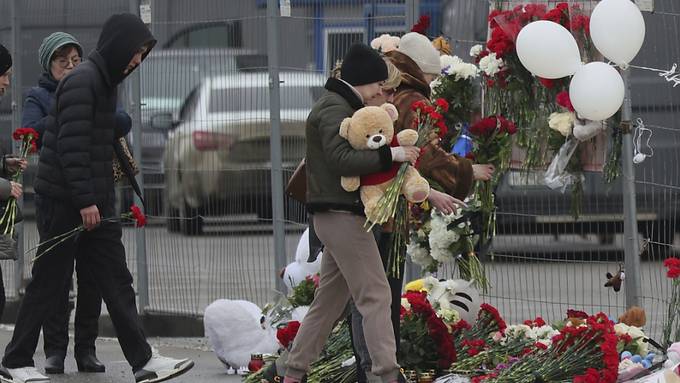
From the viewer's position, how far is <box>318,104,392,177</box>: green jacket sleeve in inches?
281

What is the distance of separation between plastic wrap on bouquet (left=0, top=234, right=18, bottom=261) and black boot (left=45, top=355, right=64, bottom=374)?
1.05 meters

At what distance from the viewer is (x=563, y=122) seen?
7914 mm

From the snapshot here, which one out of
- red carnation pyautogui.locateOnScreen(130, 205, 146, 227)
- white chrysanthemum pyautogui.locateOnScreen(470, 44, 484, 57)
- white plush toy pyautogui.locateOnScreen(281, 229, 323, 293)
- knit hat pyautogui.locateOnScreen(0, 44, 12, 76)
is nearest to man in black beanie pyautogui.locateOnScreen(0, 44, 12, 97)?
knit hat pyautogui.locateOnScreen(0, 44, 12, 76)

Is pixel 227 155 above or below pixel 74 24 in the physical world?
below

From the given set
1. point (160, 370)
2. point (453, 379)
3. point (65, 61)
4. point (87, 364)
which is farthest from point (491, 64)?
point (87, 364)

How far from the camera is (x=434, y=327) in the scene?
7.98 m

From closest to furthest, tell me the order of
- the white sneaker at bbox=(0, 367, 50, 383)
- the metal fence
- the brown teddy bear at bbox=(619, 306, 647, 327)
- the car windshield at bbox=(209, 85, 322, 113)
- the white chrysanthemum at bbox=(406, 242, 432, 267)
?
the brown teddy bear at bbox=(619, 306, 647, 327)
the metal fence
the white sneaker at bbox=(0, 367, 50, 383)
the white chrysanthemum at bbox=(406, 242, 432, 267)
the car windshield at bbox=(209, 85, 322, 113)

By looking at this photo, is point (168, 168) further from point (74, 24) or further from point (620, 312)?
point (620, 312)

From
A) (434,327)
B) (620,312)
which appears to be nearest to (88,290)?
(434,327)

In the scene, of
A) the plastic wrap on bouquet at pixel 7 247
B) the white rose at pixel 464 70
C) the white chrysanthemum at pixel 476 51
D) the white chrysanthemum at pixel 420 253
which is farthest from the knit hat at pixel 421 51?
the plastic wrap on bouquet at pixel 7 247

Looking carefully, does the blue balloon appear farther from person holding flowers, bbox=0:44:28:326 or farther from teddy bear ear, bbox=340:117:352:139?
person holding flowers, bbox=0:44:28:326

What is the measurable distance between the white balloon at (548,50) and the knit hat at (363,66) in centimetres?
80

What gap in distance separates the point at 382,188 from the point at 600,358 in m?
1.35

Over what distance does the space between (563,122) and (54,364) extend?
345cm
